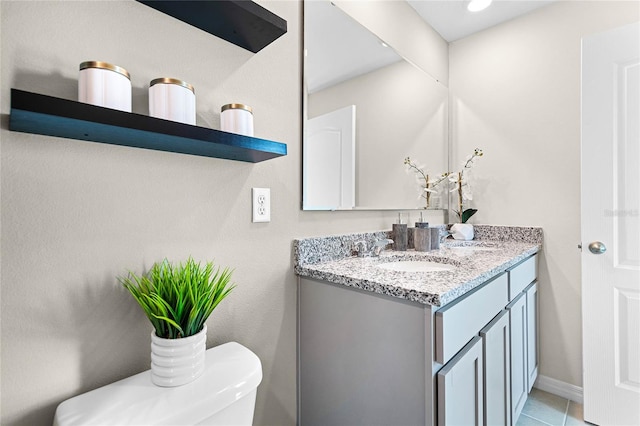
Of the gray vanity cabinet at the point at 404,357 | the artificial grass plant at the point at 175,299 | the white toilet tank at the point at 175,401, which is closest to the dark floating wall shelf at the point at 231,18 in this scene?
the artificial grass plant at the point at 175,299

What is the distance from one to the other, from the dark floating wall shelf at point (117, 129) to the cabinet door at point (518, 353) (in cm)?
130

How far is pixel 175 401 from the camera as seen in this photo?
2.26 ft

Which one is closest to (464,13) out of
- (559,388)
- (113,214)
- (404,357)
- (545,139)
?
(545,139)

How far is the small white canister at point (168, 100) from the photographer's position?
78cm

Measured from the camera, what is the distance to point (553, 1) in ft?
6.06

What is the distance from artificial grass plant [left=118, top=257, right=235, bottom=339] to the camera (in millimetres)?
743

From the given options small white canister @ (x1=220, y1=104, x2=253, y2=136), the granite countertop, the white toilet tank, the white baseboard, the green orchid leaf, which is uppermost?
small white canister @ (x1=220, y1=104, x2=253, y2=136)

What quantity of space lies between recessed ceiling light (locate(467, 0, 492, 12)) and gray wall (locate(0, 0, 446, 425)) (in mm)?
1323

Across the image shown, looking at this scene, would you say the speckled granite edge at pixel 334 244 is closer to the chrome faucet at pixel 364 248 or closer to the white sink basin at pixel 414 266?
the chrome faucet at pixel 364 248

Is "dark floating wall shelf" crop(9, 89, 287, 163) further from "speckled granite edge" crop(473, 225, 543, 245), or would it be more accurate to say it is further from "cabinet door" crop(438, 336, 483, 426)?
"speckled granite edge" crop(473, 225, 543, 245)

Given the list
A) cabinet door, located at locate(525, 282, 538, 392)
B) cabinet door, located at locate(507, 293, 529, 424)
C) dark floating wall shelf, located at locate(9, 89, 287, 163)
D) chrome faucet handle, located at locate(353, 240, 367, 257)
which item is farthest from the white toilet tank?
cabinet door, located at locate(525, 282, 538, 392)

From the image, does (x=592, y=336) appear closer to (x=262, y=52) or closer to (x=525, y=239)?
(x=525, y=239)

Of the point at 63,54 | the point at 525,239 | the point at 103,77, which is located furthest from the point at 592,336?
the point at 63,54

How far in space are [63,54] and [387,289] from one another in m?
1.03
